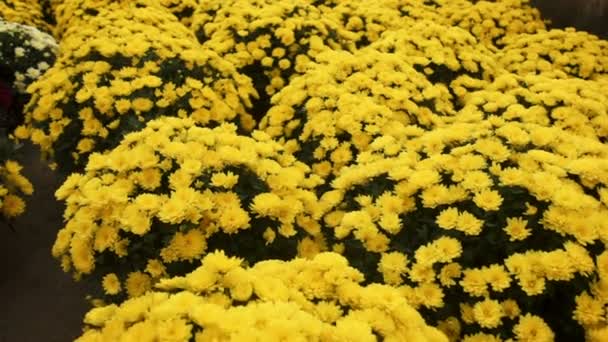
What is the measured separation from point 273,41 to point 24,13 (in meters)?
5.43

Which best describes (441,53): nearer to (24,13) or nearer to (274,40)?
(274,40)

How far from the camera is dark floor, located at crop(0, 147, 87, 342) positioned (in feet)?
14.4

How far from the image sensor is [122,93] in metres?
4.82

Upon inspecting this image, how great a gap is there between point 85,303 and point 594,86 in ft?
15.5

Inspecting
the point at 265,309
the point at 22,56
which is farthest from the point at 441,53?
the point at 22,56

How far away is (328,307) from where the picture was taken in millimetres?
2184

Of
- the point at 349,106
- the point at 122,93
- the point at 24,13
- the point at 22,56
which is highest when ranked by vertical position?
the point at 349,106

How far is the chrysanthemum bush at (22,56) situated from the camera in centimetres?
723

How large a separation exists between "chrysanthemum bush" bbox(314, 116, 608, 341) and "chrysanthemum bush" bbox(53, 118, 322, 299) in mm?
352

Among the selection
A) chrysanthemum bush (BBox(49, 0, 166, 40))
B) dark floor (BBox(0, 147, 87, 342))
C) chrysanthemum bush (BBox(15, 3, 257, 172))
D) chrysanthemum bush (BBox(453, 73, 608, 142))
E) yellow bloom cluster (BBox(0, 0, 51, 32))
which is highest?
chrysanthemum bush (BBox(453, 73, 608, 142))

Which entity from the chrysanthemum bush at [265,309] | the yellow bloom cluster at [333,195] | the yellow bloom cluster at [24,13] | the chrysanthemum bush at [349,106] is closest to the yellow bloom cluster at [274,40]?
the yellow bloom cluster at [333,195]

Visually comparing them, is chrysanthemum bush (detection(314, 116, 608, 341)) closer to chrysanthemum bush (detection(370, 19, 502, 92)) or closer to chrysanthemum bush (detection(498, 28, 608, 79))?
chrysanthemum bush (detection(370, 19, 502, 92))

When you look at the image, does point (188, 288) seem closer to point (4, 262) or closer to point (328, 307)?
point (328, 307)

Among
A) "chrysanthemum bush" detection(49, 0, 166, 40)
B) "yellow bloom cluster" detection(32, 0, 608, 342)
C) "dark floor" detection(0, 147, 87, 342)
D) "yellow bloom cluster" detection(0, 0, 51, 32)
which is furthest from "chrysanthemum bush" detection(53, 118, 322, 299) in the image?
"yellow bloom cluster" detection(0, 0, 51, 32)
